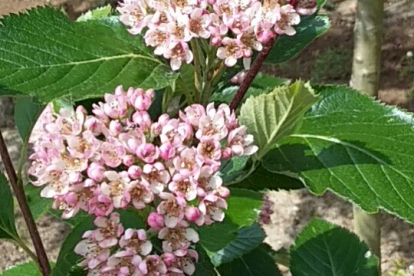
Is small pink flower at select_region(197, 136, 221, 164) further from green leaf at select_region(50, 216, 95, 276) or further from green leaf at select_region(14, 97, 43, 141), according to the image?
green leaf at select_region(14, 97, 43, 141)

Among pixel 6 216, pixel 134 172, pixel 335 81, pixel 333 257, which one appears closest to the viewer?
pixel 134 172

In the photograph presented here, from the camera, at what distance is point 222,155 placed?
67 centimetres

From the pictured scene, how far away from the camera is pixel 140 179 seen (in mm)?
639

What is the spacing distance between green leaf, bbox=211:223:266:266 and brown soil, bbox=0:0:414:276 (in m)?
1.69

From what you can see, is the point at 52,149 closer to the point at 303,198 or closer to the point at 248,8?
the point at 248,8

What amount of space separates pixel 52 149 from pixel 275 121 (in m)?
0.20

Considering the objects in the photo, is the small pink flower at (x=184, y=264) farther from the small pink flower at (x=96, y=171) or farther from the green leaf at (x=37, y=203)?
the green leaf at (x=37, y=203)

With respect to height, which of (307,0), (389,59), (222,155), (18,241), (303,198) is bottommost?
(303,198)

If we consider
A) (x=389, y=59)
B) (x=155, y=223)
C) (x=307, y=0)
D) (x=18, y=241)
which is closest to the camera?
A: (x=155, y=223)

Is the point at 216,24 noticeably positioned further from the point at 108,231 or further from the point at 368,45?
the point at 368,45

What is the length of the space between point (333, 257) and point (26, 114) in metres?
0.44

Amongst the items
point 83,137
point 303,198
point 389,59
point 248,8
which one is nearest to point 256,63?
point 248,8

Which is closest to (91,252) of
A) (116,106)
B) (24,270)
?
(116,106)

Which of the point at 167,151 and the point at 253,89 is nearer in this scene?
the point at 167,151
